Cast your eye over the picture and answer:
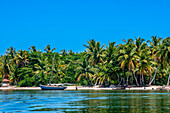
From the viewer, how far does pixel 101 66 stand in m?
91.0

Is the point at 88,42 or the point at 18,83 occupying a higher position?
the point at 88,42

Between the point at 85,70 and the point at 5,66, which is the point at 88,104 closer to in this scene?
the point at 85,70

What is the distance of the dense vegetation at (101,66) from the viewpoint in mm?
Result: 86312

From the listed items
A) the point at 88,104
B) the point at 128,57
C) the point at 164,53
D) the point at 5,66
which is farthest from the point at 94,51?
the point at 88,104

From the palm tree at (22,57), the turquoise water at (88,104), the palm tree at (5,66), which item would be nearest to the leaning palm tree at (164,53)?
the turquoise water at (88,104)

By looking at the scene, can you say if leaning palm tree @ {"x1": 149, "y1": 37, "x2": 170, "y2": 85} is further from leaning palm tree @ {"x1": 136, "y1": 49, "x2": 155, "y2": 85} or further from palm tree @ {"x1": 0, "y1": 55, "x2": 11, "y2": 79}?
palm tree @ {"x1": 0, "y1": 55, "x2": 11, "y2": 79}

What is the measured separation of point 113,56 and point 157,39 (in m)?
16.7

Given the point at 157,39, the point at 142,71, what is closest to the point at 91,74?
the point at 142,71

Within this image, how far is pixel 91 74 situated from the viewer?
314 ft

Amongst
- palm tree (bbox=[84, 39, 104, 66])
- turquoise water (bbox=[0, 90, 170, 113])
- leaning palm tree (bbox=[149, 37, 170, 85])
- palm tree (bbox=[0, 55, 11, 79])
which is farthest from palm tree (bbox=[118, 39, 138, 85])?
palm tree (bbox=[0, 55, 11, 79])

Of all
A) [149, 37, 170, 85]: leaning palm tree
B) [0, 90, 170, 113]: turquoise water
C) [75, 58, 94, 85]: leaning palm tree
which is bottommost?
[0, 90, 170, 113]: turquoise water

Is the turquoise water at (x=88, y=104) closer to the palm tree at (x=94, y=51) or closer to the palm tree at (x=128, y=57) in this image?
the palm tree at (x=128, y=57)

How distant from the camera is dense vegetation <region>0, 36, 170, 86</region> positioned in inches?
3398

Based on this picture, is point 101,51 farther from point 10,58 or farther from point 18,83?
point 10,58
